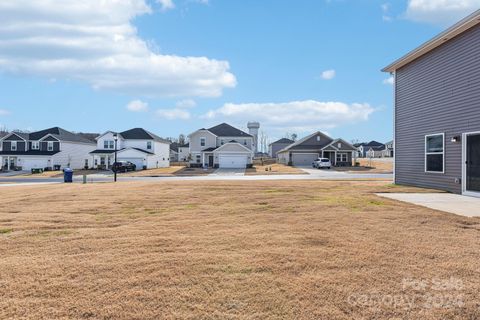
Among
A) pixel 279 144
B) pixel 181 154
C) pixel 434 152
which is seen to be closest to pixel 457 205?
pixel 434 152

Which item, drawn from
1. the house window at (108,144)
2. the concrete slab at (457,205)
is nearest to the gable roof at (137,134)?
the house window at (108,144)

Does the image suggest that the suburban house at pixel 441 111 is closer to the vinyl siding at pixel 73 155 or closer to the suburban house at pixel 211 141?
the suburban house at pixel 211 141

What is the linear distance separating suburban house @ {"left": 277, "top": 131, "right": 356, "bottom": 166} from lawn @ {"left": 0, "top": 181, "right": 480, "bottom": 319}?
151 ft

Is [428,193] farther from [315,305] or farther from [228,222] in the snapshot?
[315,305]

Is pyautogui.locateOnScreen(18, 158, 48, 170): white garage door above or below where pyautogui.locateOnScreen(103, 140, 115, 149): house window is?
below

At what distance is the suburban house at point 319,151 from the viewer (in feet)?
172

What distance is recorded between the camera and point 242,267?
428 centimetres

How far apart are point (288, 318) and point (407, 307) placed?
1165 mm

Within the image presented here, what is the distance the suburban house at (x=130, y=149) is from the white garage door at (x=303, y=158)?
2050 cm

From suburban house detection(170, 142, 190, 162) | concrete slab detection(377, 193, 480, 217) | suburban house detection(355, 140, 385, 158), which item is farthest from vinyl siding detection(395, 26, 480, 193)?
suburban house detection(355, 140, 385, 158)

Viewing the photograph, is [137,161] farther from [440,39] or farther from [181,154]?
[440,39]

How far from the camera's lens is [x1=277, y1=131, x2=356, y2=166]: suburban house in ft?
172

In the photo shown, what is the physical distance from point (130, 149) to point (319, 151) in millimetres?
27151

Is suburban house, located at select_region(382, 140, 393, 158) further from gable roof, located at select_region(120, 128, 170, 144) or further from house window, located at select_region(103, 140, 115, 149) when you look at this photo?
house window, located at select_region(103, 140, 115, 149)
